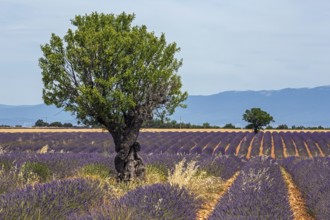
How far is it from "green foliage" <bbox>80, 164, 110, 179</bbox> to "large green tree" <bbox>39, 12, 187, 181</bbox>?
796 mm

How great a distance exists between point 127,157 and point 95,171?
1174 mm

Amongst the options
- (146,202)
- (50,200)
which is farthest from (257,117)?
(50,200)

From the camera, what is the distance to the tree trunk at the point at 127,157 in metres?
11.0

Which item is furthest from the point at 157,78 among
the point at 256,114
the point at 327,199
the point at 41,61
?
the point at 256,114

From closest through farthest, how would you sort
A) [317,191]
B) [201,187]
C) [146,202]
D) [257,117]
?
[146,202]
[317,191]
[201,187]
[257,117]

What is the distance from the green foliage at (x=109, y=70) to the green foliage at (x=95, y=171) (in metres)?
1.20

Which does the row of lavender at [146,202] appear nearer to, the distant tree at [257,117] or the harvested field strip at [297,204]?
the harvested field strip at [297,204]

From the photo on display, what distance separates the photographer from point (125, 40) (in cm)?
1062

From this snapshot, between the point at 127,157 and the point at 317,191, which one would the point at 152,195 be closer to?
the point at 317,191

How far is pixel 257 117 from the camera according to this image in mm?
A: 37625

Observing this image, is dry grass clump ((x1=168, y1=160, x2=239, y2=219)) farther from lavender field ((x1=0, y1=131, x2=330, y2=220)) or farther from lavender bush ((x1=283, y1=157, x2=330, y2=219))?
lavender bush ((x1=283, y1=157, x2=330, y2=219))

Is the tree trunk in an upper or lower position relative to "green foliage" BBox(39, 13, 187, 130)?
lower

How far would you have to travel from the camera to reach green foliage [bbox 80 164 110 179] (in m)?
11.7

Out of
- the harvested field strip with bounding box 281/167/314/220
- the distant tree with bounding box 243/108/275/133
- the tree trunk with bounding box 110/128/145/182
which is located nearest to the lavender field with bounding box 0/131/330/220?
the harvested field strip with bounding box 281/167/314/220
